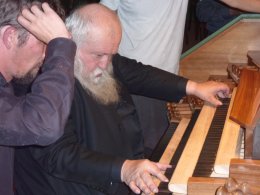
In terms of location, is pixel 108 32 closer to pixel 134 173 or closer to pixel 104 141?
pixel 104 141

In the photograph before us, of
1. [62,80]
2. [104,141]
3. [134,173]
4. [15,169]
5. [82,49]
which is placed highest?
[62,80]

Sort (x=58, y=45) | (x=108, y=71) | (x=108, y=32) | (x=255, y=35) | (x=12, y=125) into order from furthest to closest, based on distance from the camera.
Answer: (x=255, y=35) < (x=108, y=71) < (x=108, y=32) < (x=58, y=45) < (x=12, y=125)

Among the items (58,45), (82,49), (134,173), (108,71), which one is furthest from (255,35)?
(58,45)

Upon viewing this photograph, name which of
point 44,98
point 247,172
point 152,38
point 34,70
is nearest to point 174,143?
point 247,172

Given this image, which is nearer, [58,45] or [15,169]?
[58,45]

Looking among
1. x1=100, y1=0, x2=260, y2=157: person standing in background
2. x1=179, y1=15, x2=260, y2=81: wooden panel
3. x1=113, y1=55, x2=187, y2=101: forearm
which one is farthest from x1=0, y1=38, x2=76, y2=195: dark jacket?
x1=179, y1=15, x2=260, y2=81: wooden panel

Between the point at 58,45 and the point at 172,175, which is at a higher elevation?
the point at 58,45

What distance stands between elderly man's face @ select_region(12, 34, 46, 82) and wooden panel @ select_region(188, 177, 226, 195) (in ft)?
1.87

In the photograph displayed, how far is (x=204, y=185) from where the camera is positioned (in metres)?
1.30

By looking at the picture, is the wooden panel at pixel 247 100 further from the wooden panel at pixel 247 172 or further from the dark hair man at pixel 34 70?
the dark hair man at pixel 34 70

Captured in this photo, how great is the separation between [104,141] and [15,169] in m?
0.36

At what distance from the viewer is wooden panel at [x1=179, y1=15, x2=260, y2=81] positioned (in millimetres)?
2506

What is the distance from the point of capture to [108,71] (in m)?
1.93

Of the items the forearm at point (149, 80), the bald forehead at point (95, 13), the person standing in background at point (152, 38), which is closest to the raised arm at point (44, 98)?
the bald forehead at point (95, 13)
